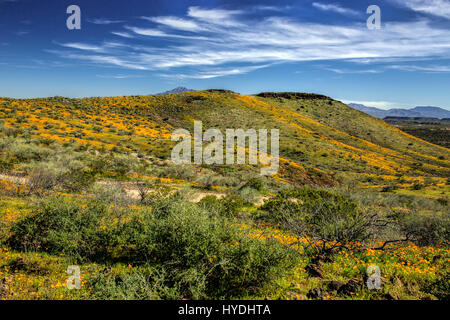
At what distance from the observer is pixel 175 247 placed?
4.47 m

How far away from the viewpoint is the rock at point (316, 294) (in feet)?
13.4

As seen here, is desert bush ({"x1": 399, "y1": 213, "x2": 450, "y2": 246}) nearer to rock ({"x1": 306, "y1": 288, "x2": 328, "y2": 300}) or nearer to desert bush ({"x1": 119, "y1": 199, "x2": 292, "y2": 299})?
rock ({"x1": 306, "y1": 288, "x2": 328, "y2": 300})

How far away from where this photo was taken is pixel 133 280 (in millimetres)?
4055

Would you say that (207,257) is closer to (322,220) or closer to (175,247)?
(175,247)

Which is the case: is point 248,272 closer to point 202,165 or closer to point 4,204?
point 4,204

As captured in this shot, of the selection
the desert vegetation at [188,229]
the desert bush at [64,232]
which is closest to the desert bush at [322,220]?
the desert vegetation at [188,229]

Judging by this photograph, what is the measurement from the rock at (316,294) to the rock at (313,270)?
804 millimetres

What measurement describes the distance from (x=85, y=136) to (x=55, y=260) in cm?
2605

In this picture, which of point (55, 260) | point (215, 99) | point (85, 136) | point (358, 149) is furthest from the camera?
point (215, 99)

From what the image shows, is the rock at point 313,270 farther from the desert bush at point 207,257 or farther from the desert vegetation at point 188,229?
the desert bush at point 207,257

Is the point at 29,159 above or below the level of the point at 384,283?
above

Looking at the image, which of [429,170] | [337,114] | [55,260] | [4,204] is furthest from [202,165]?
[337,114]

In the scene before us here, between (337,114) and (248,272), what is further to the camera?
(337,114)

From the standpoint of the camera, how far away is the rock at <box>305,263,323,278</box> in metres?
5.00
